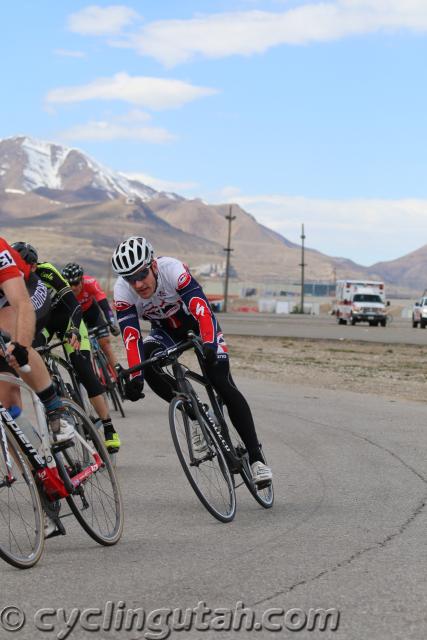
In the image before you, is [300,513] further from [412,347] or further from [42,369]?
[412,347]

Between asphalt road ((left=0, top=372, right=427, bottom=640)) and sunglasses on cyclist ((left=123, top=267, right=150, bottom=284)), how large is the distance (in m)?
1.57

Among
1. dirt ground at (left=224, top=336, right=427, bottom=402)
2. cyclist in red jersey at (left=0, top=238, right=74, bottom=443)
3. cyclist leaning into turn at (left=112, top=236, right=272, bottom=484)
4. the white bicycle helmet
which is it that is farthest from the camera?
dirt ground at (left=224, top=336, right=427, bottom=402)

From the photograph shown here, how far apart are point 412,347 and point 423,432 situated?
72.8ft

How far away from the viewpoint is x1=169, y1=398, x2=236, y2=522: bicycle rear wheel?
6930 mm

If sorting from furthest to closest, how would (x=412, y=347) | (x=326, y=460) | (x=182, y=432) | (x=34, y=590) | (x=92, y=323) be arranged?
1. (x=412, y=347)
2. (x=92, y=323)
3. (x=326, y=460)
4. (x=182, y=432)
5. (x=34, y=590)

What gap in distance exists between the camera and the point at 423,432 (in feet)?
40.8

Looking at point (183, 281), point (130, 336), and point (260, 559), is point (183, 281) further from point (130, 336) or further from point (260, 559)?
point (260, 559)

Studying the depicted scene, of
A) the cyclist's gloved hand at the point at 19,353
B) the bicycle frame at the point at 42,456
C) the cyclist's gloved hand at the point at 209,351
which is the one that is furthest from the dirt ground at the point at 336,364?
the cyclist's gloved hand at the point at 19,353

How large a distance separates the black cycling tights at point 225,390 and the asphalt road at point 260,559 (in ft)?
1.64

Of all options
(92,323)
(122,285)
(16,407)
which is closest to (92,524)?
(16,407)

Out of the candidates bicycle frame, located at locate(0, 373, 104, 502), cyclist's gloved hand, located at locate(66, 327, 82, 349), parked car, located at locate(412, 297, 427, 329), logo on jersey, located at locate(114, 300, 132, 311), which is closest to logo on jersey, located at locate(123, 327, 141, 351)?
logo on jersey, located at locate(114, 300, 132, 311)

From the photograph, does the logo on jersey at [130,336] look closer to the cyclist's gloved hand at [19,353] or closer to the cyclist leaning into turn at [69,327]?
the cyclist leaning into turn at [69,327]

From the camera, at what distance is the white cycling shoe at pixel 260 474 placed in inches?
297

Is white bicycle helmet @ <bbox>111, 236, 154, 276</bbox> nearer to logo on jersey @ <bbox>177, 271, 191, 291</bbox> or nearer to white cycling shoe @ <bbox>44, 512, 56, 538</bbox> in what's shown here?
logo on jersey @ <bbox>177, 271, 191, 291</bbox>
